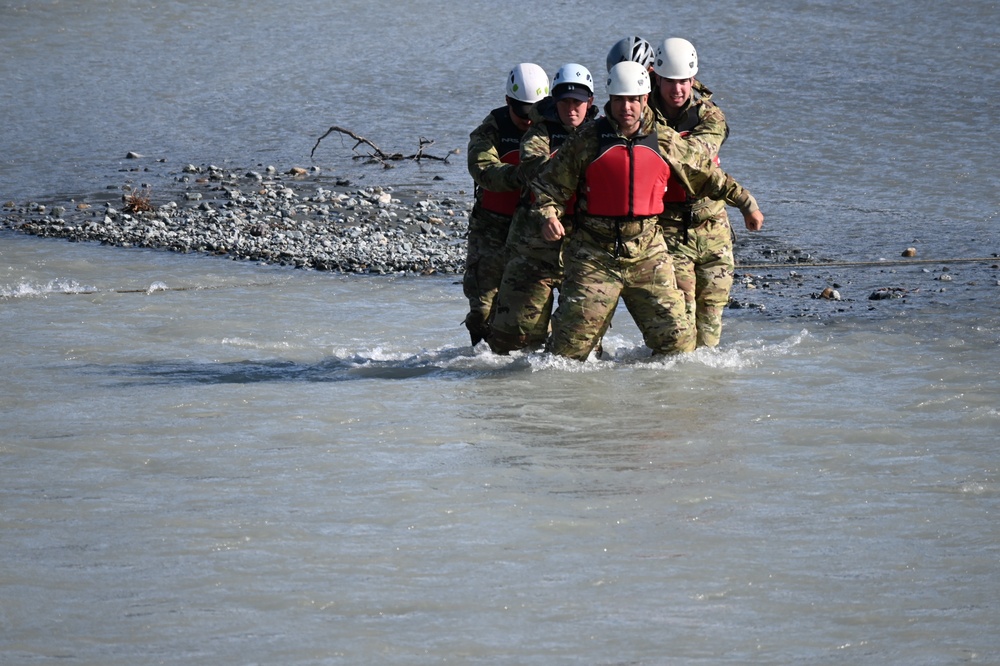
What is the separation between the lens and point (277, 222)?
643 inches

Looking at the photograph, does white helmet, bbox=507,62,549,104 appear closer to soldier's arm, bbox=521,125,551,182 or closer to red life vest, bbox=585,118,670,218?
soldier's arm, bbox=521,125,551,182

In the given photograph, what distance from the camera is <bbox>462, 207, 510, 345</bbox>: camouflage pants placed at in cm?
976

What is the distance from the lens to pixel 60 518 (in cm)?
693

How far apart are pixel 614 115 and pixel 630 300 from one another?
118cm

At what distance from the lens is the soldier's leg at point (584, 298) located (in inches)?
352

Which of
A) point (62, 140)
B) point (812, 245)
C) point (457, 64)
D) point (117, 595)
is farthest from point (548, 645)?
point (457, 64)

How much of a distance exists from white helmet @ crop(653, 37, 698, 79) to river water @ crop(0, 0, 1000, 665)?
1890mm

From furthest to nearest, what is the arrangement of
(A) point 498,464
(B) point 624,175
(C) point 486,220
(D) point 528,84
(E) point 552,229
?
(C) point 486,220
(D) point 528,84
(E) point 552,229
(B) point 624,175
(A) point 498,464

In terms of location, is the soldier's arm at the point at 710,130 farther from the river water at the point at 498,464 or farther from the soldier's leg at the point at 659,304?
the river water at the point at 498,464

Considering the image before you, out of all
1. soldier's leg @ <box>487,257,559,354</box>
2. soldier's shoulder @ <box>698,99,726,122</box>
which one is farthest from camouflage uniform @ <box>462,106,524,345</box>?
soldier's shoulder @ <box>698,99,726,122</box>

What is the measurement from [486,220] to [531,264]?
23.0 inches

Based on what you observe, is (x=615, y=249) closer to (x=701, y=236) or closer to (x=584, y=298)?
(x=584, y=298)

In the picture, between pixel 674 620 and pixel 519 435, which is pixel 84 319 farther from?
pixel 674 620

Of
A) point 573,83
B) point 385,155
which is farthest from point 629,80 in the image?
point 385,155
